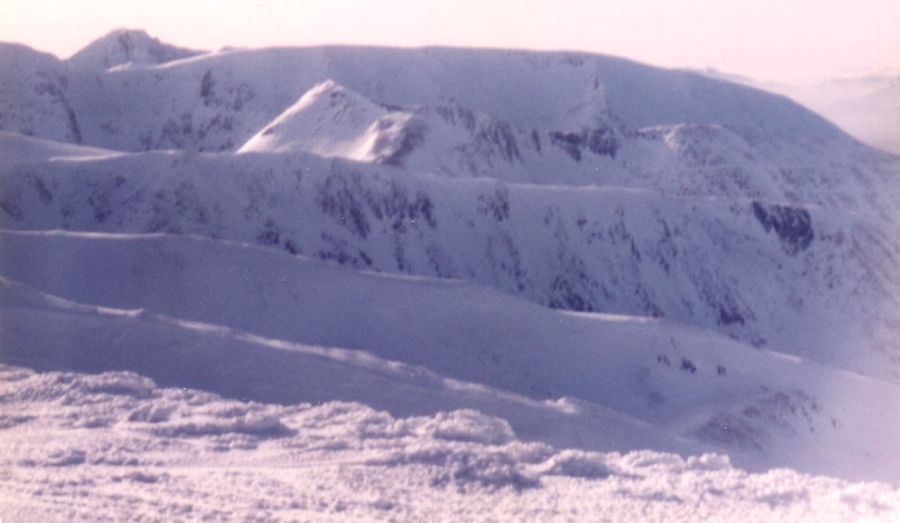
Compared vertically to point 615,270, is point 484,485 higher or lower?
higher

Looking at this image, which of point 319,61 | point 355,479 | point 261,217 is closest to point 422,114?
point 261,217

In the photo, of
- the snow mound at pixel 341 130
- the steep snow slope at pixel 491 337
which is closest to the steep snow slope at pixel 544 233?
the snow mound at pixel 341 130

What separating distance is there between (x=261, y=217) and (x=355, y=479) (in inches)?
1031

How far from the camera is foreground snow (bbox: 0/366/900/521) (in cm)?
664

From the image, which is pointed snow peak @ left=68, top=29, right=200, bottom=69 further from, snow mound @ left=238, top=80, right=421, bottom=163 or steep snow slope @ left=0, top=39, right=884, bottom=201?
snow mound @ left=238, top=80, right=421, bottom=163

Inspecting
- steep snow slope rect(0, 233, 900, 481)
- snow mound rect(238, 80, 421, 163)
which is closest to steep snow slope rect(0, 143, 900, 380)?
snow mound rect(238, 80, 421, 163)

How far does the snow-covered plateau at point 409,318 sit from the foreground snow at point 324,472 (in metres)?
0.03

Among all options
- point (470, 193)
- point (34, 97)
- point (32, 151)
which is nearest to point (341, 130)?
point (470, 193)

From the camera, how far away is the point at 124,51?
7969 centimetres

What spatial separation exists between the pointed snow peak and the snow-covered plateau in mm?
12312

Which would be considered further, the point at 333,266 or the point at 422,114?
the point at 422,114

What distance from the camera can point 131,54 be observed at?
79.7 meters

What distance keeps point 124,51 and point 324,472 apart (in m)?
75.8

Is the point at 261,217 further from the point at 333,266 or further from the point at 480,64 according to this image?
the point at 480,64
